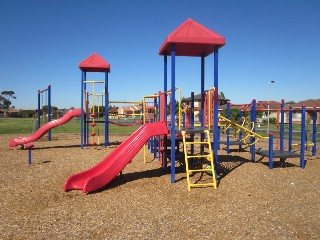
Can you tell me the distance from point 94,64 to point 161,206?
10.5m

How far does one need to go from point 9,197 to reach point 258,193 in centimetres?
537

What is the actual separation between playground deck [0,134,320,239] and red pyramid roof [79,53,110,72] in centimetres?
680

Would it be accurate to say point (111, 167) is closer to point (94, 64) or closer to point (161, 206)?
point (161, 206)

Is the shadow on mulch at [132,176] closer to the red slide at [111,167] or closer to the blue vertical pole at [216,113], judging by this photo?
the red slide at [111,167]

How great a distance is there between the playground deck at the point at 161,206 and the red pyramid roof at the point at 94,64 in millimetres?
6796

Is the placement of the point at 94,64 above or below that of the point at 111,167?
above

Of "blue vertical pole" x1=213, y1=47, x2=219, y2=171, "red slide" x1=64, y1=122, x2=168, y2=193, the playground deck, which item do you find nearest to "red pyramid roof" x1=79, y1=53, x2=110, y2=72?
the playground deck

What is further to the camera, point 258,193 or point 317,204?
point 258,193

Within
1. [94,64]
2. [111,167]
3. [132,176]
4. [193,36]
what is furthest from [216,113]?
[94,64]

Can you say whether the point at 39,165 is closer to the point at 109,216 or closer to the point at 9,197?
the point at 9,197

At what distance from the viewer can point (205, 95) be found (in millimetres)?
8820

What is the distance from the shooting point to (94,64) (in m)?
14.7

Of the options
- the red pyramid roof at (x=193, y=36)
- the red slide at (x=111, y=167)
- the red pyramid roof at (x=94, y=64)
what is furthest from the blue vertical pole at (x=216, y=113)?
the red pyramid roof at (x=94, y=64)

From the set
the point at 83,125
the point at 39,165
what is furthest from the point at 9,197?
the point at 83,125
